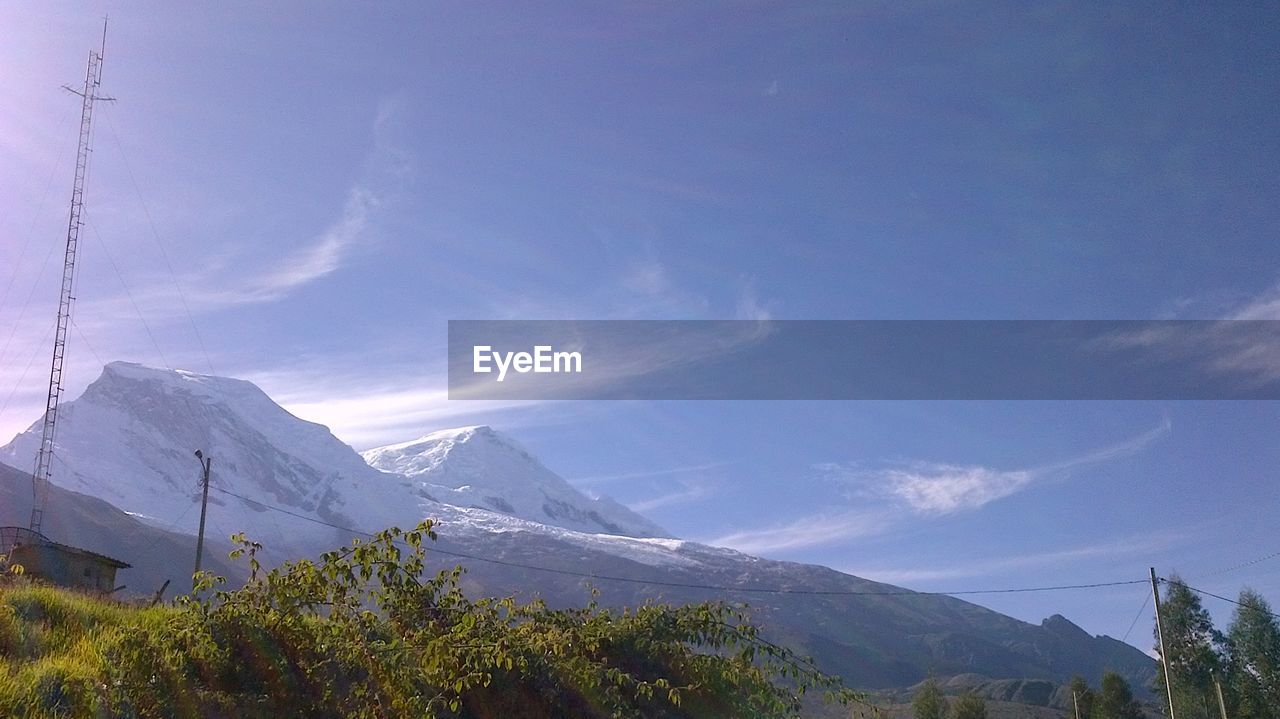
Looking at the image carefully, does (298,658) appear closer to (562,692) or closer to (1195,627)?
(562,692)

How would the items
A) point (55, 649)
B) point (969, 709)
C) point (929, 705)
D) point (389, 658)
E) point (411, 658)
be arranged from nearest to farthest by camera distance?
point (389, 658), point (411, 658), point (55, 649), point (969, 709), point (929, 705)

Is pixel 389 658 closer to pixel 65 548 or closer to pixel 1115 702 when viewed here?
pixel 65 548

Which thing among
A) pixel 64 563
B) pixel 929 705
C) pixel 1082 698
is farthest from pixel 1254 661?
pixel 64 563

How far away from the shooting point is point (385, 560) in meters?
8.55

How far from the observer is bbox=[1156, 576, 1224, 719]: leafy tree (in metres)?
70.9

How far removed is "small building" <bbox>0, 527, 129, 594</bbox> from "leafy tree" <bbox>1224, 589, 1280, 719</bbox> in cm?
6518

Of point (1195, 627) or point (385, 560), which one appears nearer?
point (385, 560)

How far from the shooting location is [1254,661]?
221ft

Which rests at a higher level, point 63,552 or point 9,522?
point 9,522

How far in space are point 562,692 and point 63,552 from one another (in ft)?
115

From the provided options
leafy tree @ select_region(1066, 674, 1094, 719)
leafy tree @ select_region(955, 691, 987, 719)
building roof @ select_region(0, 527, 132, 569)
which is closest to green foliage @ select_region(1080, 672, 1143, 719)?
leafy tree @ select_region(1066, 674, 1094, 719)

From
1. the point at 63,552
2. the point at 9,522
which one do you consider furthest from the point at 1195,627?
the point at 9,522

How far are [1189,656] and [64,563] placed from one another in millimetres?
71089

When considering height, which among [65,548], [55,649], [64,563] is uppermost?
[65,548]
